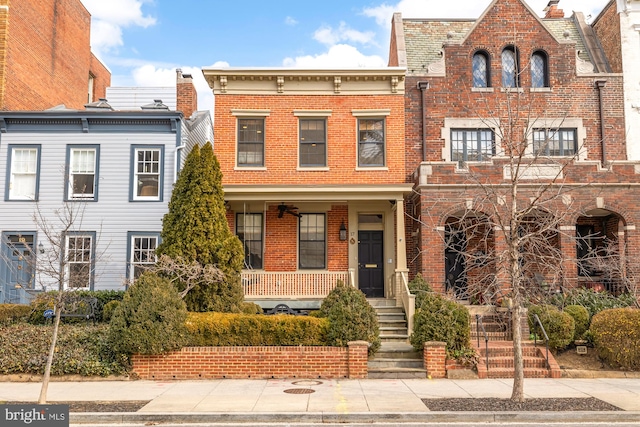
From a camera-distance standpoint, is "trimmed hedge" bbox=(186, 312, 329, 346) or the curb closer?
the curb

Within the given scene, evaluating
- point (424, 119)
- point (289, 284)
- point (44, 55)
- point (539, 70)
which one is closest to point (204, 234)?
point (289, 284)

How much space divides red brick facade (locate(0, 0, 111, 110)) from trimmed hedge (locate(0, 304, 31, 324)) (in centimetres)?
802

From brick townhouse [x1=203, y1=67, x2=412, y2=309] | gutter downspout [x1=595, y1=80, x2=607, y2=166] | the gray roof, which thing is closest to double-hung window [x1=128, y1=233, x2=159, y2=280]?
brick townhouse [x1=203, y1=67, x2=412, y2=309]

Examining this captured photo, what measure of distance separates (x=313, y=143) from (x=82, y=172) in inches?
299

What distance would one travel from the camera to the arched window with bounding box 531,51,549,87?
21.4 metres

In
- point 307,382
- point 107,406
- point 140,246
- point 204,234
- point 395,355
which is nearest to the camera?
point 107,406

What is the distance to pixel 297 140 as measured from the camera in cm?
2023

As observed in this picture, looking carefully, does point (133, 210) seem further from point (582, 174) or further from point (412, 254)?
point (582, 174)

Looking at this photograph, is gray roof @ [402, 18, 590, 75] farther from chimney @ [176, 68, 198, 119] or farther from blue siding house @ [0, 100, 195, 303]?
blue siding house @ [0, 100, 195, 303]

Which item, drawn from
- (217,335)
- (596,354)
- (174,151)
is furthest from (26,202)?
(596,354)

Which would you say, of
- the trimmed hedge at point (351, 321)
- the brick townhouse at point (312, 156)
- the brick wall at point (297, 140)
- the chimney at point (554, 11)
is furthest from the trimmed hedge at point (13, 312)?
the chimney at point (554, 11)

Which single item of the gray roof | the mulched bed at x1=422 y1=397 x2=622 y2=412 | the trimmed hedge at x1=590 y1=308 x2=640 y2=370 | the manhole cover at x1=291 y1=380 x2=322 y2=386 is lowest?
the manhole cover at x1=291 y1=380 x2=322 y2=386

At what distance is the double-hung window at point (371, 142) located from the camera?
20.2m

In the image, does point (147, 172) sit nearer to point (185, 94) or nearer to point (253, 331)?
point (185, 94)
